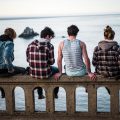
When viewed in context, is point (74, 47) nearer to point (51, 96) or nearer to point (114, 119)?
point (51, 96)

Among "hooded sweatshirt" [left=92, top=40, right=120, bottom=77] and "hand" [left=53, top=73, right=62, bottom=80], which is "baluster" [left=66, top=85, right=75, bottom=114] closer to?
"hand" [left=53, top=73, right=62, bottom=80]

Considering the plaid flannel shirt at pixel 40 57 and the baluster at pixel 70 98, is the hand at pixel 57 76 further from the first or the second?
the baluster at pixel 70 98

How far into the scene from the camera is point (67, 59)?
18.8 ft

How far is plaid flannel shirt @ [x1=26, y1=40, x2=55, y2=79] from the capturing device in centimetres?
559

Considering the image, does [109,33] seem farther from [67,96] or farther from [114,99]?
[67,96]

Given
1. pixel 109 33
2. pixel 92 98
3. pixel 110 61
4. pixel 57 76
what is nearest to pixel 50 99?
pixel 57 76

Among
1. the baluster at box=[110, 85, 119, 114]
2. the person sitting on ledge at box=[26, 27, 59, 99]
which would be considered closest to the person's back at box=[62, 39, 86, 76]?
the person sitting on ledge at box=[26, 27, 59, 99]

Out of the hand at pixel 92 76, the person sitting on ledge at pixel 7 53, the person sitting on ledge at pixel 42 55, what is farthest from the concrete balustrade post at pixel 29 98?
the hand at pixel 92 76

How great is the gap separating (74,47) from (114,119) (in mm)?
1202

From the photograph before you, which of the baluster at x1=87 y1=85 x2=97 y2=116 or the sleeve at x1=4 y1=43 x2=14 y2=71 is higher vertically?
the sleeve at x1=4 y1=43 x2=14 y2=71

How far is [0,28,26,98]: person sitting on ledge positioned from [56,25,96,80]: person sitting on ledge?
2.40ft

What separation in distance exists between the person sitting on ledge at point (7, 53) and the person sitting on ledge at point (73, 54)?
28.8 inches

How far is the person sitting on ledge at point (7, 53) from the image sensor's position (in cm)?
575

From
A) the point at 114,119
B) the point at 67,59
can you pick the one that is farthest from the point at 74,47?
the point at 114,119
